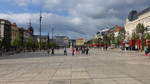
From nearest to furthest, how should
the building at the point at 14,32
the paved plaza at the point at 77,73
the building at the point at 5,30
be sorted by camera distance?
the paved plaza at the point at 77,73, the building at the point at 5,30, the building at the point at 14,32

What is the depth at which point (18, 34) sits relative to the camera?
187625mm

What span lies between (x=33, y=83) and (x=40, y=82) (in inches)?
18.5

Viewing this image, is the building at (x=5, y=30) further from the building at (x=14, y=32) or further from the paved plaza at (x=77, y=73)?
the paved plaza at (x=77, y=73)

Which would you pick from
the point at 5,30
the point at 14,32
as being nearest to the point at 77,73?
the point at 5,30

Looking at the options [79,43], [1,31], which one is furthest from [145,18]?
[1,31]

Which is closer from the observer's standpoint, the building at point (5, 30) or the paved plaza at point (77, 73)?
the paved plaza at point (77, 73)

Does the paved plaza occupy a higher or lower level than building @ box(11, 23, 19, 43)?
lower

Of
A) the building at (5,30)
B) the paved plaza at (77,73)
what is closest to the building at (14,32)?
the building at (5,30)

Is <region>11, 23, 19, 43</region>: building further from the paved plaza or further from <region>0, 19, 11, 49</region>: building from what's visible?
the paved plaza

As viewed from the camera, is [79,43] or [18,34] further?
[18,34]

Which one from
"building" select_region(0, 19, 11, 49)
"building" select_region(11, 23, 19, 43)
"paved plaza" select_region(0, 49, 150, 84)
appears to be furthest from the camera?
"building" select_region(11, 23, 19, 43)

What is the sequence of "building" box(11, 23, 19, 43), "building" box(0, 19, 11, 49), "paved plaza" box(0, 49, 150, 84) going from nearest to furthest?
1. "paved plaza" box(0, 49, 150, 84)
2. "building" box(0, 19, 11, 49)
3. "building" box(11, 23, 19, 43)

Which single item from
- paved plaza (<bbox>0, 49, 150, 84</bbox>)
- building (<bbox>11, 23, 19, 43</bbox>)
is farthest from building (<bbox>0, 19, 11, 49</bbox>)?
paved plaza (<bbox>0, 49, 150, 84</bbox>)

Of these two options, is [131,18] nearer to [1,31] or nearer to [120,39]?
[120,39]
